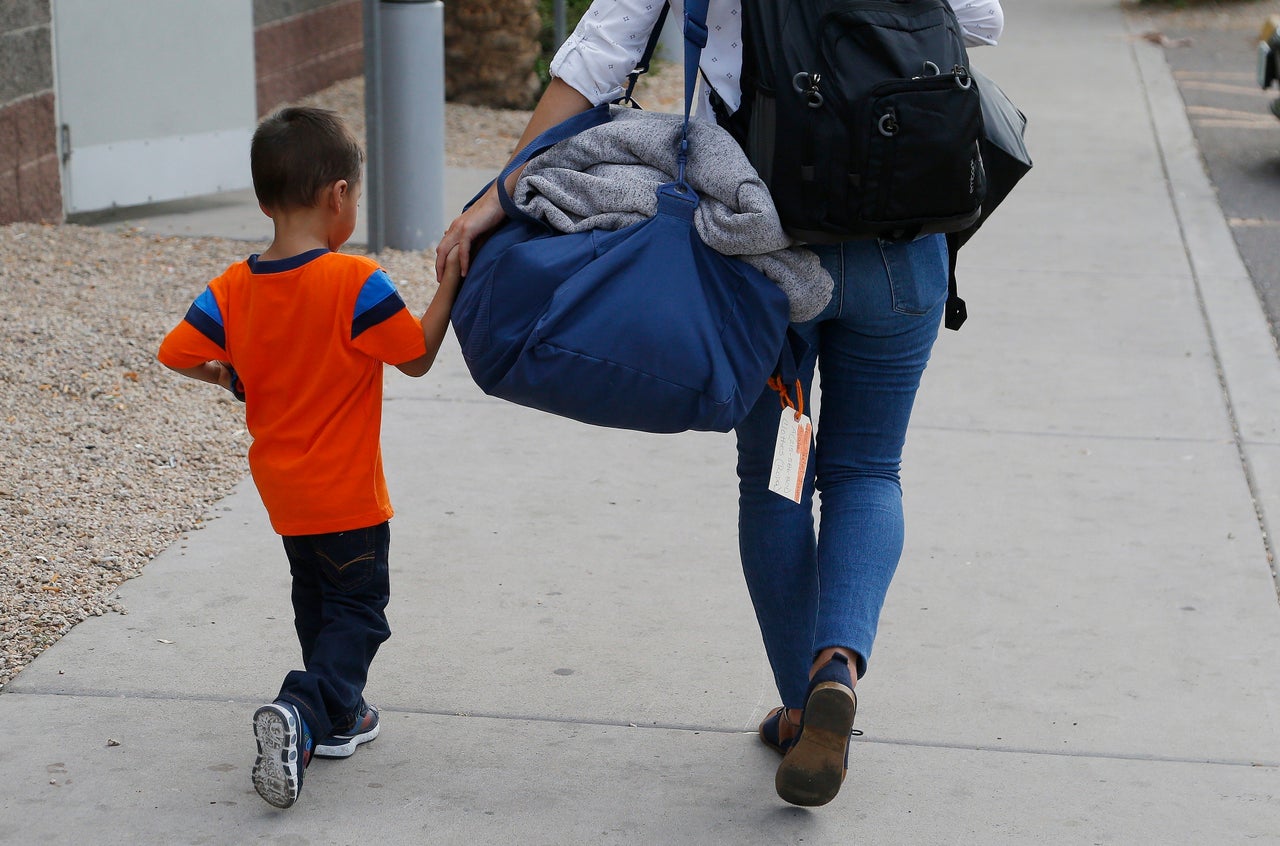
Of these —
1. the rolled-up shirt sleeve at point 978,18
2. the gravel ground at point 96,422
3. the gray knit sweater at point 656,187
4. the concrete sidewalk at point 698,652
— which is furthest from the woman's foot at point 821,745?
the gravel ground at point 96,422

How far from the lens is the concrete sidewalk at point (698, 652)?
2838 millimetres

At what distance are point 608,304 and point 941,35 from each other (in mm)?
655

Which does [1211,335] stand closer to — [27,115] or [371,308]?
[371,308]

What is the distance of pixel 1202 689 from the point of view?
3.37m

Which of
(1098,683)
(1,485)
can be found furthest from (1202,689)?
(1,485)

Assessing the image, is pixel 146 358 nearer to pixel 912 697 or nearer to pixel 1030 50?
pixel 912 697

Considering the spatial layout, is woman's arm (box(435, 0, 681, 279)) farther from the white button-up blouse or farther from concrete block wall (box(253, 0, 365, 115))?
concrete block wall (box(253, 0, 365, 115))

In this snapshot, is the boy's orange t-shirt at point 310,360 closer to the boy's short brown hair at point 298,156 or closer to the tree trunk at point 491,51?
the boy's short brown hair at point 298,156

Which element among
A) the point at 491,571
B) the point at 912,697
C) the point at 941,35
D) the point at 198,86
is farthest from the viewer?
the point at 198,86

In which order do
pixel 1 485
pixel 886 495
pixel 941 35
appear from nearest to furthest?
pixel 941 35
pixel 886 495
pixel 1 485

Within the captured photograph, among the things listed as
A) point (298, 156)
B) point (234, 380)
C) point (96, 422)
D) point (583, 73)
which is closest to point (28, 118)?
point (96, 422)

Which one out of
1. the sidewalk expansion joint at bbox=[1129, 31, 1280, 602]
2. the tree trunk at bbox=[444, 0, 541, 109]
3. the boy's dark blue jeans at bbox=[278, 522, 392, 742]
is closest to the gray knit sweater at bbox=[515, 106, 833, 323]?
the boy's dark blue jeans at bbox=[278, 522, 392, 742]

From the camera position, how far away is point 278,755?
267cm

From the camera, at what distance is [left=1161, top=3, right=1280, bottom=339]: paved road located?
7.82 m
